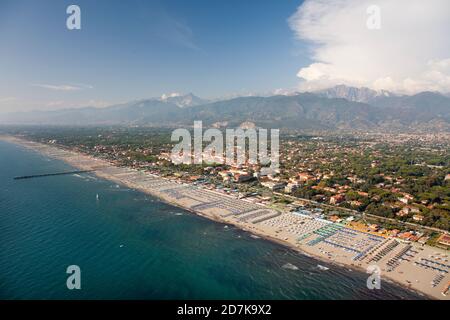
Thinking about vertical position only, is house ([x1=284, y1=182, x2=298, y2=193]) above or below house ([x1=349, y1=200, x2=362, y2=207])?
above

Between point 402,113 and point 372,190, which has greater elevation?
point 402,113

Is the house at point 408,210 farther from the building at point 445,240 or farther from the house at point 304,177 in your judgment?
the house at point 304,177

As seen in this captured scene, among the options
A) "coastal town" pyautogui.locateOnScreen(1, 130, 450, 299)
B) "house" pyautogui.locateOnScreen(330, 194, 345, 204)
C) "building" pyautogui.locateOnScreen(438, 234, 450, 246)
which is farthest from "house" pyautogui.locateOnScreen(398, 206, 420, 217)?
"house" pyautogui.locateOnScreen(330, 194, 345, 204)

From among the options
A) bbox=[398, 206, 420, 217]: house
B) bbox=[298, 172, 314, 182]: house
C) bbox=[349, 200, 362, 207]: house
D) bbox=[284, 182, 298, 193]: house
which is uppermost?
bbox=[298, 172, 314, 182]: house

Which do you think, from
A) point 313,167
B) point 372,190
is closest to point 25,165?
point 313,167

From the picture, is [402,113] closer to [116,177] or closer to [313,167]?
[313,167]

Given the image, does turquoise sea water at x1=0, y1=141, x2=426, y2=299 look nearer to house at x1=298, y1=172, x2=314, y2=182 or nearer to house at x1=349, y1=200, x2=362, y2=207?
house at x1=349, y1=200, x2=362, y2=207

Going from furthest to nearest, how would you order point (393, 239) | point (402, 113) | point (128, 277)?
point (402, 113), point (393, 239), point (128, 277)

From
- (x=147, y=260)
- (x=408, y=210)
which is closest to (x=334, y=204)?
(x=408, y=210)
